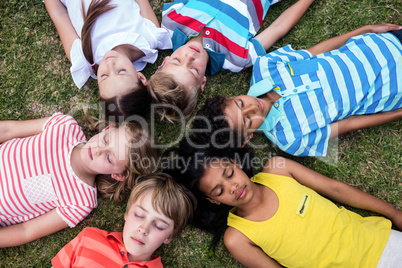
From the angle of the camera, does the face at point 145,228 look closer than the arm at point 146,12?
Yes

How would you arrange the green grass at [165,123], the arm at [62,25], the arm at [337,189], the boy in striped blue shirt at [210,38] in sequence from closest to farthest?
the arm at [337,189] < the boy in striped blue shirt at [210,38] < the green grass at [165,123] < the arm at [62,25]

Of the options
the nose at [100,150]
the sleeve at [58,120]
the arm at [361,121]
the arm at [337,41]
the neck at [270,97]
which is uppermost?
the arm at [337,41]

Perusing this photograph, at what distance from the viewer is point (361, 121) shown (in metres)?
2.58

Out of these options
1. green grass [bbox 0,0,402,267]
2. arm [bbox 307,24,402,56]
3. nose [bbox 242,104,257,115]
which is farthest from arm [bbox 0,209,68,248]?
arm [bbox 307,24,402,56]

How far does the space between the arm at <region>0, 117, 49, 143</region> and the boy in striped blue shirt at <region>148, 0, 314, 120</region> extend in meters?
1.09

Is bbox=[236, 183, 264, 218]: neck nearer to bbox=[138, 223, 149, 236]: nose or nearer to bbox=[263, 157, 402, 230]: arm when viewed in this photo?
bbox=[263, 157, 402, 230]: arm

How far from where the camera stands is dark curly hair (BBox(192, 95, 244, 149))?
241cm

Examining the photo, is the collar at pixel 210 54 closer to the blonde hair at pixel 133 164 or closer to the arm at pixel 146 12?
the arm at pixel 146 12

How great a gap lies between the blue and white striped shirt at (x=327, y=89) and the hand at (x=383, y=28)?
135mm

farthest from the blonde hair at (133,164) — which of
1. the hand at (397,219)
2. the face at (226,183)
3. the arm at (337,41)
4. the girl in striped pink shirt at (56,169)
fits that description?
the hand at (397,219)

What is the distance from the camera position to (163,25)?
2.88 meters

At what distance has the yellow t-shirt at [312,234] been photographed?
2223 millimetres

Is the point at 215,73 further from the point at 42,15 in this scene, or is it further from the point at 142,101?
the point at 42,15

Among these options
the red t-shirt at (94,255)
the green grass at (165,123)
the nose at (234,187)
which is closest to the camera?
the nose at (234,187)
